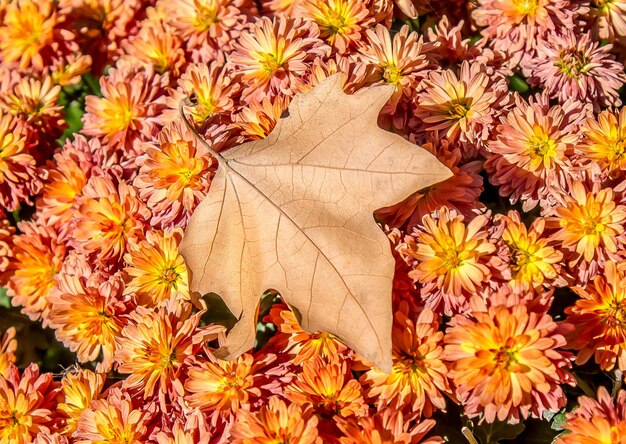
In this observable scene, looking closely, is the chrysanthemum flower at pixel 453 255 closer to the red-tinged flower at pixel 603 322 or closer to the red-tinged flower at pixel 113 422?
the red-tinged flower at pixel 603 322

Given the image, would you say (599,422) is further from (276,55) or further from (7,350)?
(7,350)

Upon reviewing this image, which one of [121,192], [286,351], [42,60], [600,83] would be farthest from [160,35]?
[600,83]

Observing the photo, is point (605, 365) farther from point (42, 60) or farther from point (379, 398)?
point (42, 60)

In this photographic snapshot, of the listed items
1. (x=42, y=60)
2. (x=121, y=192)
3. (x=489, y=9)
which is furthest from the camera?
(x=42, y=60)

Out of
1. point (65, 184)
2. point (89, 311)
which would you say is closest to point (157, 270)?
point (89, 311)

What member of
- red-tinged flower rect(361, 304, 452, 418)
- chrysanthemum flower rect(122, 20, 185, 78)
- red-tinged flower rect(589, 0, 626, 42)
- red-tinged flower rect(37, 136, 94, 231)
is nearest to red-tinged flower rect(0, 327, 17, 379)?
red-tinged flower rect(37, 136, 94, 231)

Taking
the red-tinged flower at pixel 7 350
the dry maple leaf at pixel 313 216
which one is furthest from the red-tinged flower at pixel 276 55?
the red-tinged flower at pixel 7 350

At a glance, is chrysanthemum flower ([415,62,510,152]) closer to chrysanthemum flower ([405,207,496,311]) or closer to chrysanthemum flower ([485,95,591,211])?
A: chrysanthemum flower ([485,95,591,211])

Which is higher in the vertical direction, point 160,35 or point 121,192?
point 160,35
